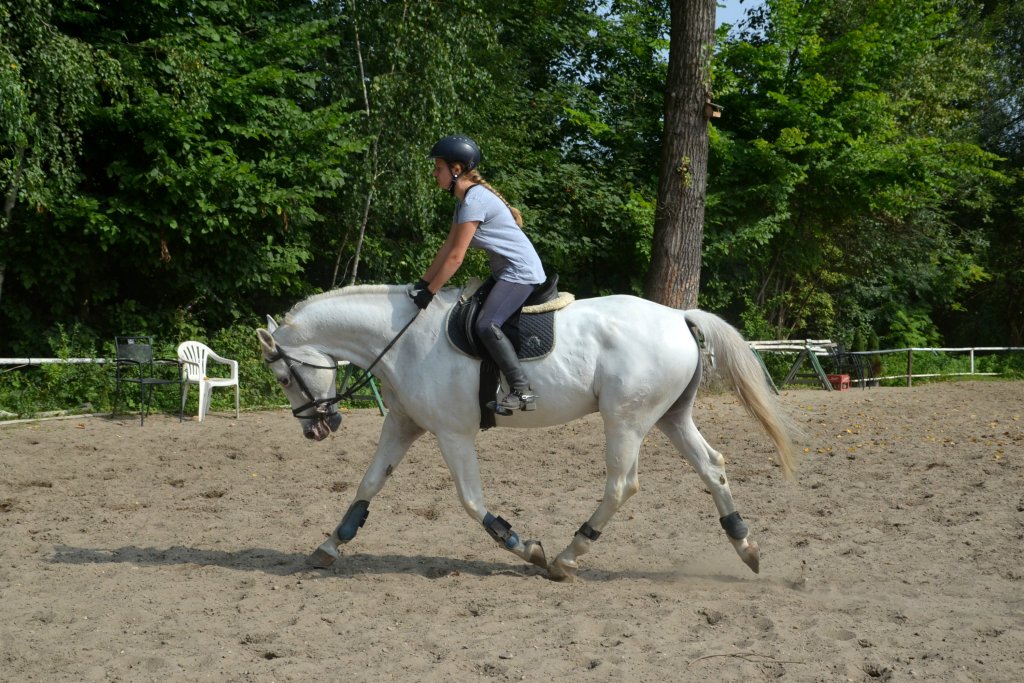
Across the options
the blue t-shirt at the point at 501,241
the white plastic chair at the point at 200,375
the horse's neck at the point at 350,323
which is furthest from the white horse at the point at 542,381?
the white plastic chair at the point at 200,375

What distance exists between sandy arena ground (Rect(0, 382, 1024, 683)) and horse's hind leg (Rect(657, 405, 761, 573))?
0.63ft

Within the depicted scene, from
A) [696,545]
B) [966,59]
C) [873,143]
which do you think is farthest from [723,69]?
[696,545]

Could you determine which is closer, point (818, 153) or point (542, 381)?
point (542, 381)

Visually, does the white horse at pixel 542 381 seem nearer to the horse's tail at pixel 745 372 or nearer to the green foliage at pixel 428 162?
the horse's tail at pixel 745 372

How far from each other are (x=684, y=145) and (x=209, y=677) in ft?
33.2

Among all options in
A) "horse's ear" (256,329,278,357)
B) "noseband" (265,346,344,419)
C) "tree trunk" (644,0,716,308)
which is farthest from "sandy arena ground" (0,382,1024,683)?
"tree trunk" (644,0,716,308)

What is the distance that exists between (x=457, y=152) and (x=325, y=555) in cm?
248

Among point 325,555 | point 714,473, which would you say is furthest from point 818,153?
point 325,555

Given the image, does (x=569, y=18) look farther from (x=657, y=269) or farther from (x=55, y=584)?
(x=55, y=584)

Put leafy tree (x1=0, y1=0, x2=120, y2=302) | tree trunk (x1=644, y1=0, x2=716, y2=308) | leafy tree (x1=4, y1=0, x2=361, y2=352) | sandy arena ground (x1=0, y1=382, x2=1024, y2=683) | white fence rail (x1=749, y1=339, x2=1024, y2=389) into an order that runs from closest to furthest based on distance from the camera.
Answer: sandy arena ground (x1=0, y1=382, x2=1024, y2=683) < leafy tree (x1=0, y1=0, x2=120, y2=302) < tree trunk (x1=644, y1=0, x2=716, y2=308) < leafy tree (x1=4, y1=0, x2=361, y2=352) < white fence rail (x1=749, y1=339, x2=1024, y2=389)

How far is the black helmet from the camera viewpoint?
5.50m

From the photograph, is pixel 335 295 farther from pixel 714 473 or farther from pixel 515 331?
pixel 714 473

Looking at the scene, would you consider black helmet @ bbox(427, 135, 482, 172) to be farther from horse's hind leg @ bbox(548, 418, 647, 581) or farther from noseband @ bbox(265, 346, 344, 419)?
horse's hind leg @ bbox(548, 418, 647, 581)

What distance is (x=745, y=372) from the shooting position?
5871 millimetres
